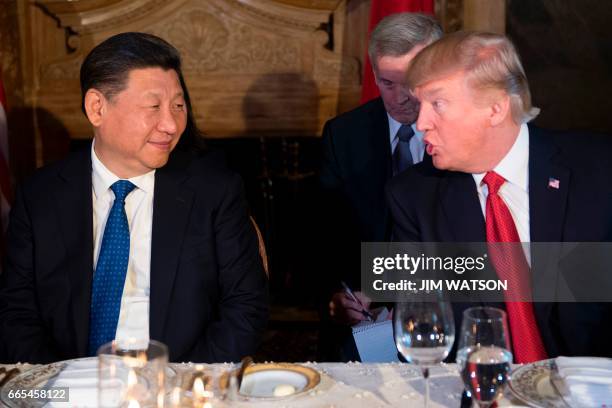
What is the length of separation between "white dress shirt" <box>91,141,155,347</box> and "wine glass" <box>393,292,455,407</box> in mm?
1081

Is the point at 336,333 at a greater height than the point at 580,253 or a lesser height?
lesser

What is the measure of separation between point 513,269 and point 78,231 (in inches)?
49.2

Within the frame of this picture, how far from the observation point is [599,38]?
483 cm

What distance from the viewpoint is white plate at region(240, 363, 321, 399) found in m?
1.94

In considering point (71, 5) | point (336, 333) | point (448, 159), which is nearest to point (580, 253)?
point (448, 159)

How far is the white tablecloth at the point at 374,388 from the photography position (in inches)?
74.7

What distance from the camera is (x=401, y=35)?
3.28 metres

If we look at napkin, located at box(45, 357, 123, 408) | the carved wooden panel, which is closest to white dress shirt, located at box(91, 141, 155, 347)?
napkin, located at box(45, 357, 123, 408)

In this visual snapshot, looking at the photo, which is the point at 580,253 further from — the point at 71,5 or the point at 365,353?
the point at 71,5

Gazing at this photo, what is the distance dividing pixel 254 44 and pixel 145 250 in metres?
2.69

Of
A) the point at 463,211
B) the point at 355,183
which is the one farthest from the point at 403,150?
the point at 463,211

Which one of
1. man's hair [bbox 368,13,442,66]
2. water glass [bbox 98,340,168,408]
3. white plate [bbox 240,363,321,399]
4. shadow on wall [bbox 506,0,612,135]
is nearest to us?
water glass [bbox 98,340,168,408]

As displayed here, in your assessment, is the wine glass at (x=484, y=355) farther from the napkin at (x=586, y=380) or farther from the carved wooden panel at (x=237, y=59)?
the carved wooden panel at (x=237, y=59)

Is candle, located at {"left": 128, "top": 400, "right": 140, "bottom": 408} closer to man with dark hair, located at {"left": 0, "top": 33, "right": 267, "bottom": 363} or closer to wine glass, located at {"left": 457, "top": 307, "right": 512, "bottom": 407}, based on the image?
wine glass, located at {"left": 457, "top": 307, "right": 512, "bottom": 407}
